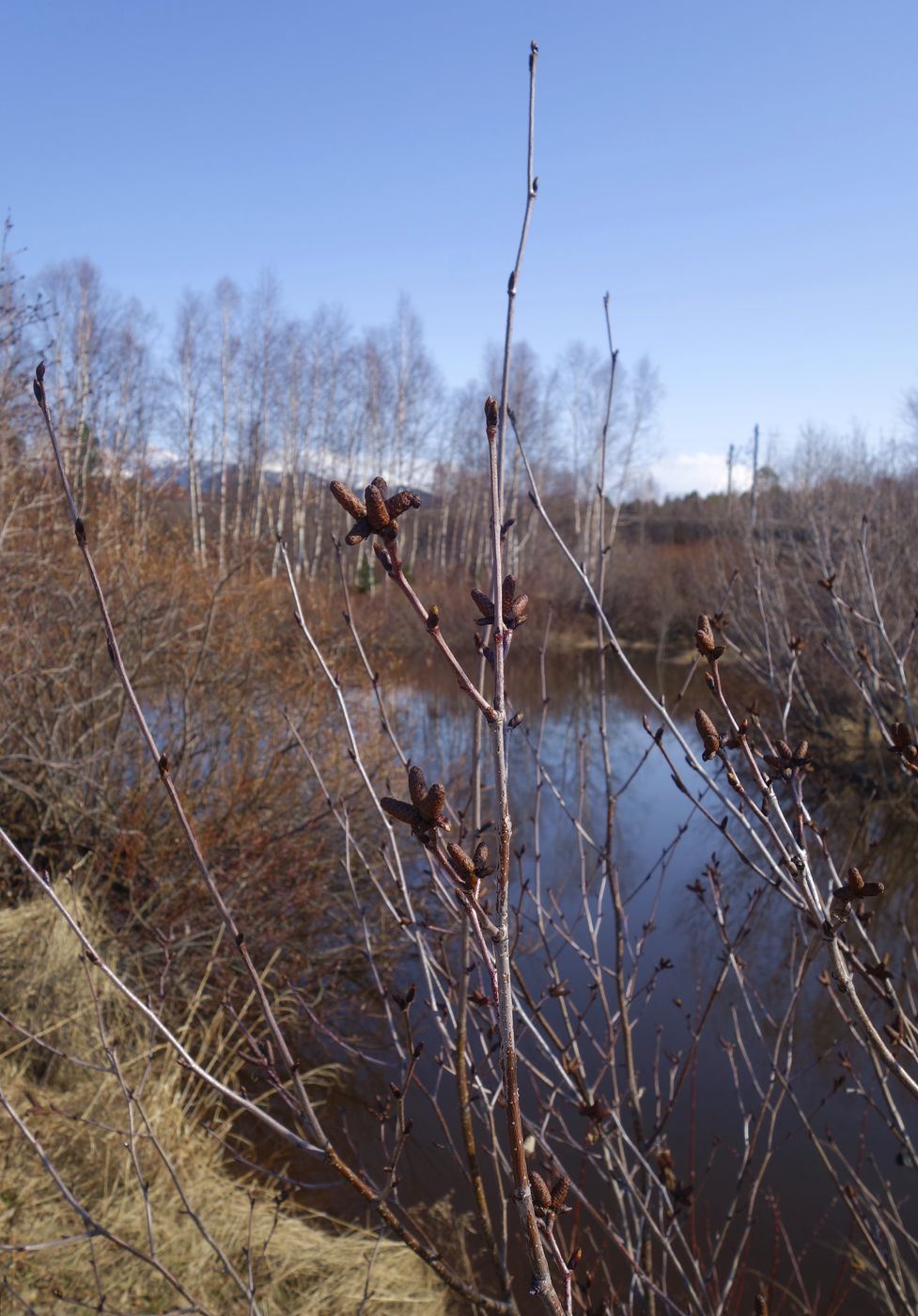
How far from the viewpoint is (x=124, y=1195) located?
3180mm

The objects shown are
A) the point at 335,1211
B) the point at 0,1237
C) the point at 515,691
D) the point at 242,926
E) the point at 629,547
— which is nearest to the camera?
the point at 0,1237

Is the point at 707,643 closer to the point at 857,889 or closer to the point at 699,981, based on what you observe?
the point at 857,889

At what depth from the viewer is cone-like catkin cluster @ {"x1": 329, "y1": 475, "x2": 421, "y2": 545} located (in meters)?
0.69

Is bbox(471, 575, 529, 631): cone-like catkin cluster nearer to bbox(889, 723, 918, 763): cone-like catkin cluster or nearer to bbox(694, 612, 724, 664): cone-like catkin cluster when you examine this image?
bbox(694, 612, 724, 664): cone-like catkin cluster

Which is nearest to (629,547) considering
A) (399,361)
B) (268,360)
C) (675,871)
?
(399,361)

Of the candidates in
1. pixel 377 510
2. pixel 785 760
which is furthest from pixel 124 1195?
pixel 377 510

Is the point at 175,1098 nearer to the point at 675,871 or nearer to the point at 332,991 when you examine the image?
the point at 332,991

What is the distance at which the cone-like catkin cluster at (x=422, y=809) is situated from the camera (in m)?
0.69

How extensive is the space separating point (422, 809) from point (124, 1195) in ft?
10.7

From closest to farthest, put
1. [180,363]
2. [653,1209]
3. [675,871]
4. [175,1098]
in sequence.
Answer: [653,1209]
[175,1098]
[675,871]
[180,363]

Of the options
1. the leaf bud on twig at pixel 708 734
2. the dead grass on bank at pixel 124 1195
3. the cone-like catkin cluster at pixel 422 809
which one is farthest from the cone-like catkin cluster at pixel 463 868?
the dead grass on bank at pixel 124 1195

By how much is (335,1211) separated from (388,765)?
298 centimetres

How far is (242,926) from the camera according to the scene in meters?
5.00

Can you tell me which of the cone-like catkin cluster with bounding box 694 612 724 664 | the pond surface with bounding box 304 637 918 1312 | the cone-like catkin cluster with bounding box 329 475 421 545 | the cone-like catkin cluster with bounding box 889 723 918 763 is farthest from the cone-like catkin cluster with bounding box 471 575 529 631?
the pond surface with bounding box 304 637 918 1312
